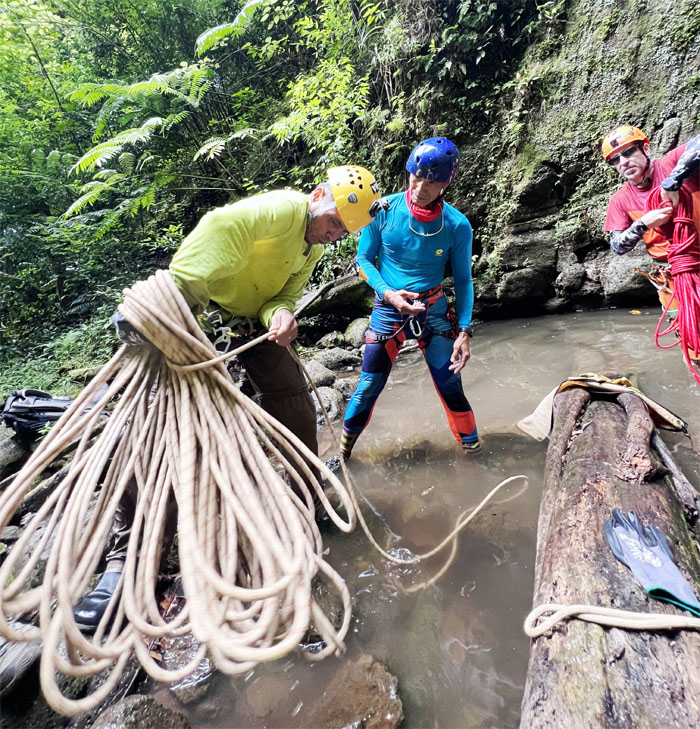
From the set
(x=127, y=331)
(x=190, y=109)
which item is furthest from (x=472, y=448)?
(x=190, y=109)

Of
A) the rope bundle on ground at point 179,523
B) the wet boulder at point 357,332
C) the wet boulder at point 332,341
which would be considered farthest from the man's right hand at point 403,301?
the wet boulder at point 332,341

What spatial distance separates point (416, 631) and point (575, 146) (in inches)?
276

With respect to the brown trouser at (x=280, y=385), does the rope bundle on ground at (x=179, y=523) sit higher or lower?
higher

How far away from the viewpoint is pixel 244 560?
1109 millimetres

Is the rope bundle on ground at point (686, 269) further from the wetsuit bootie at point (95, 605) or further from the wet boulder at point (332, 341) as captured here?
the wet boulder at point (332, 341)

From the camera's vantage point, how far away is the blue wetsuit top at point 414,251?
2.50 m

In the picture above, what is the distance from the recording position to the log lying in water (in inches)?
35.5

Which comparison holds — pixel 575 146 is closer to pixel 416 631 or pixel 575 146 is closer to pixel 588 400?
pixel 588 400

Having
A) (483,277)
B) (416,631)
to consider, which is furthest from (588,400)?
(483,277)

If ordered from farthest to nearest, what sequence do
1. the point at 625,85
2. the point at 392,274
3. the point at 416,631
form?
the point at 625,85 → the point at 392,274 → the point at 416,631

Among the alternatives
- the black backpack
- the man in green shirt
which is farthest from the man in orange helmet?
the black backpack

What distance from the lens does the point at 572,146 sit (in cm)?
594

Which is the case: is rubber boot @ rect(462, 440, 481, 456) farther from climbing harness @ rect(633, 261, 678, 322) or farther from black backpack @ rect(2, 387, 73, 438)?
black backpack @ rect(2, 387, 73, 438)

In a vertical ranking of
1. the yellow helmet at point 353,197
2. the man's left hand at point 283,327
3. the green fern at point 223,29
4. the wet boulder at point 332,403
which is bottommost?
the wet boulder at point 332,403
